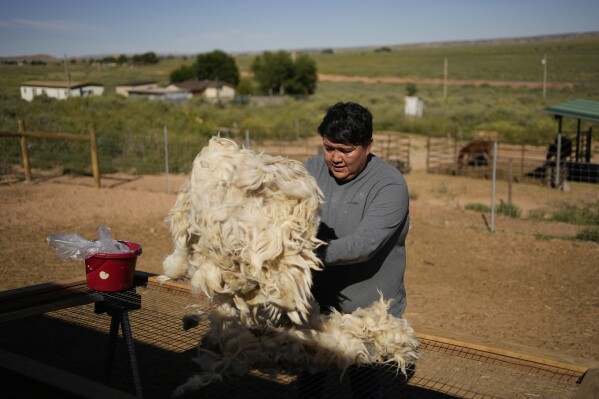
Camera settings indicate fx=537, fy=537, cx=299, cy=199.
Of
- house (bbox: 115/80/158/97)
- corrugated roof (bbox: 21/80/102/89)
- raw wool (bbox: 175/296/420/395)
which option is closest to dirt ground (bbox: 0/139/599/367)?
raw wool (bbox: 175/296/420/395)

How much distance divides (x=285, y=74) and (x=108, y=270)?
5370 centimetres

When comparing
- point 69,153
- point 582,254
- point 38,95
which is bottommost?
point 582,254

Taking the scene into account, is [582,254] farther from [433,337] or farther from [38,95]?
[38,95]

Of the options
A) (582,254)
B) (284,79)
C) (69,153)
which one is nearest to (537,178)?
(582,254)

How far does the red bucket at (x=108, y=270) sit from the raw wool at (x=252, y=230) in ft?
2.56

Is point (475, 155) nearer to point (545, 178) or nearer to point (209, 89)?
point (545, 178)

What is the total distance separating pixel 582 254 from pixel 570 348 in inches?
160

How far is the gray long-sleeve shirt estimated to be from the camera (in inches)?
104

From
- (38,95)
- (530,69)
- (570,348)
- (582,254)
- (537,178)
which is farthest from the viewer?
(530,69)

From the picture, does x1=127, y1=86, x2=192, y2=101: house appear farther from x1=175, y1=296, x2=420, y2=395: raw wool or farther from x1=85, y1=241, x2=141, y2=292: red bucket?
x1=175, y1=296, x2=420, y2=395: raw wool

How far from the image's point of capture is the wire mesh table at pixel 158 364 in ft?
7.74

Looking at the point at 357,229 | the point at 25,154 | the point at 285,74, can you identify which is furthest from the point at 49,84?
the point at 285,74

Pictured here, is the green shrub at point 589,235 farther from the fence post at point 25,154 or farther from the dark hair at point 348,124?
the fence post at point 25,154

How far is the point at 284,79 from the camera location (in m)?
55.1
